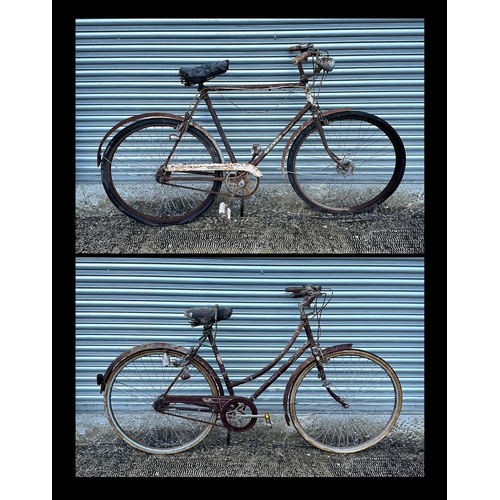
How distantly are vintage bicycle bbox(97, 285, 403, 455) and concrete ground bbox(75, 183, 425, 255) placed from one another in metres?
0.35

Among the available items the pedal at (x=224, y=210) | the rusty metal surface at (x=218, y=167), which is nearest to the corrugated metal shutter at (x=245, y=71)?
the rusty metal surface at (x=218, y=167)

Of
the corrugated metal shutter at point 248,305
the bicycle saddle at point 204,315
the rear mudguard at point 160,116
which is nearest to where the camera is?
the bicycle saddle at point 204,315

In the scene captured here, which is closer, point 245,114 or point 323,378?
point 323,378

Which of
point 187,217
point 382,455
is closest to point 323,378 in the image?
point 382,455

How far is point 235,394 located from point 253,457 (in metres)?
0.42

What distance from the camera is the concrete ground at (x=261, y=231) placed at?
11.4 ft

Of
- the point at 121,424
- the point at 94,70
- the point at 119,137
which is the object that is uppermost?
the point at 94,70

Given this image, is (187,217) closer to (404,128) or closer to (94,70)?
(94,70)

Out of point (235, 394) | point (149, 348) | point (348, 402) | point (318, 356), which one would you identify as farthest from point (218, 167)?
point (348, 402)

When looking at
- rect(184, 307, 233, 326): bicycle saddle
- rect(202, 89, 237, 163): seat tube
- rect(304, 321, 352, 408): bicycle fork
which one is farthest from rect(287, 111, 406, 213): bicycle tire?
rect(184, 307, 233, 326): bicycle saddle

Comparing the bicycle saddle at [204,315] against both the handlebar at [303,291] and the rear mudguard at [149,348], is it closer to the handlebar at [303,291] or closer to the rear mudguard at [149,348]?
the rear mudguard at [149,348]
